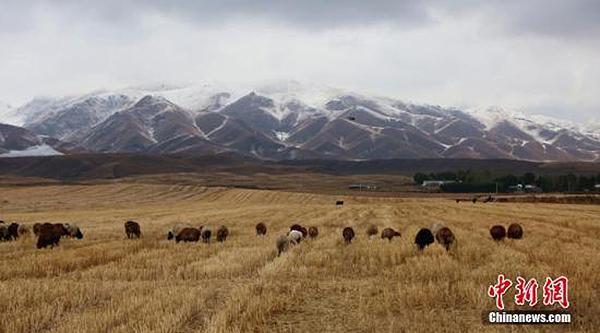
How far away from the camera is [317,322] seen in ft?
40.8

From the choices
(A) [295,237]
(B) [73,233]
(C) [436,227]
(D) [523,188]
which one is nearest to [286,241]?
(A) [295,237]

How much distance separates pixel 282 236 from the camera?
25.7 m

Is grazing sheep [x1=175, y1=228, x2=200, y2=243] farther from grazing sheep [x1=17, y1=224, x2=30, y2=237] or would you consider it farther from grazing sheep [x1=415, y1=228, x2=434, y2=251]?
grazing sheep [x1=415, y1=228, x2=434, y2=251]

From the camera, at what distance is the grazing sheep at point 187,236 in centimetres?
3025

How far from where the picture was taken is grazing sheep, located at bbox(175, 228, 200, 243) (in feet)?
99.2

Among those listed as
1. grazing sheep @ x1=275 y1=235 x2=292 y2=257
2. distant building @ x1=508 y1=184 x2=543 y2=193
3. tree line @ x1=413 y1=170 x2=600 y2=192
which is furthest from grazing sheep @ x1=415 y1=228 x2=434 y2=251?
distant building @ x1=508 y1=184 x2=543 y2=193

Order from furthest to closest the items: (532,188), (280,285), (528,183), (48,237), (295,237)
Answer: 1. (528,183)
2. (532,188)
3. (48,237)
4. (295,237)
5. (280,285)

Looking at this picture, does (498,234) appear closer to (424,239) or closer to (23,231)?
(424,239)

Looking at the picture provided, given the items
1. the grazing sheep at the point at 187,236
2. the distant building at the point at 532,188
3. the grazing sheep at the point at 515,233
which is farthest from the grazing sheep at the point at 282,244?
the distant building at the point at 532,188

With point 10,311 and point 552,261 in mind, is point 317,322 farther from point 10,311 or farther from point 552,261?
point 552,261

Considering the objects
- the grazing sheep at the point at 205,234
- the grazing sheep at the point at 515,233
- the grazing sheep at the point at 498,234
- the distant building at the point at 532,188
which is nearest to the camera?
the grazing sheep at the point at 498,234

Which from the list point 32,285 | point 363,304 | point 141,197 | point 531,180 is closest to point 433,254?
point 363,304

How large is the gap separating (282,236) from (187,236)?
6.94 m

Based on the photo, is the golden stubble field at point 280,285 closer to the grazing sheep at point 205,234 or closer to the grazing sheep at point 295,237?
the grazing sheep at point 295,237
